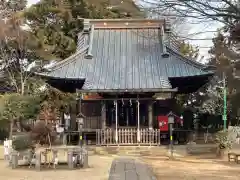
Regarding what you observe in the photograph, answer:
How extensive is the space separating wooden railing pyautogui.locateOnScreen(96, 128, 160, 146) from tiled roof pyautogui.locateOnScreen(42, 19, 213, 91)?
226 centimetres

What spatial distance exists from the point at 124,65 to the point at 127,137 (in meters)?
4.20

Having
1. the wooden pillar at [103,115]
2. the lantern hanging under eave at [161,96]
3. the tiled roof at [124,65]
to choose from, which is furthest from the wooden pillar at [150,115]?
the wooden pillar at [103,115]

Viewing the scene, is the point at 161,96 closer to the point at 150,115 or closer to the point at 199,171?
the point at 150,115

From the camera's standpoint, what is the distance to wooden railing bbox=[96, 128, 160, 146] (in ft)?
74.6

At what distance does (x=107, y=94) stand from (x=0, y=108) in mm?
8283

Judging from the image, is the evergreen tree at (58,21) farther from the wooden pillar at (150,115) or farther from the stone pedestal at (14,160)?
the stone pedestal at (14,160)

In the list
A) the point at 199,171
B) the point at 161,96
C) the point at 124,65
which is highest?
the point at 124,65

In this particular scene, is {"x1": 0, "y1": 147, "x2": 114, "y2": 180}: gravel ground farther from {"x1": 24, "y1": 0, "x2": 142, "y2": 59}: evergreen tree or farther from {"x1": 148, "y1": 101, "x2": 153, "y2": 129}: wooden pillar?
{"x1": 24, "y1": 0, "x2": 142, "y2": 59}: evergreen tree

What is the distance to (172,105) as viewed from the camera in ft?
83.8

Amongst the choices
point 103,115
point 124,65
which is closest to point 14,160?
point 103,115

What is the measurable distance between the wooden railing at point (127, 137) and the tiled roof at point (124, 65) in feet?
7.41

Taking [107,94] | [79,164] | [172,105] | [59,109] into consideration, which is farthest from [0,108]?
[79,164]

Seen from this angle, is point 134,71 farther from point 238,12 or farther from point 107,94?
point 238,12

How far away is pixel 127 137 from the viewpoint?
22.8 metres
